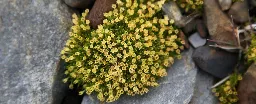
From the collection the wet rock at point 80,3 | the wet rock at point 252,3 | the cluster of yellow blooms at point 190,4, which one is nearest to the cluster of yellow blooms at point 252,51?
the wet rock at point 252,3

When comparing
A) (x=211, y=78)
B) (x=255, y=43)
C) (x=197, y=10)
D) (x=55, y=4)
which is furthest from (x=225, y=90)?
Result: (x=55, y=4)

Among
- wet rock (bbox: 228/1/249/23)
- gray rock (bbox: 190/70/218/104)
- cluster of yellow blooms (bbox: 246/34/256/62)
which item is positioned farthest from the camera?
gray rock (bbox: 190/70/218/104)

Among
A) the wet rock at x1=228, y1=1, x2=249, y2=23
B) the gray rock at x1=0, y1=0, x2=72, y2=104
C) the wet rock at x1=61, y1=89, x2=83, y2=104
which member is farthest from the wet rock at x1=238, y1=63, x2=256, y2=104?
the gray rock at x1=0, y1=0, x2=72, y2=104

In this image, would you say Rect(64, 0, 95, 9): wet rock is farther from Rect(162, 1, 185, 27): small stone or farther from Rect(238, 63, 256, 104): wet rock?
Rect(238, 63, 256, 104): wet rock

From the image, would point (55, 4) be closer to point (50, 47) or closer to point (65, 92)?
point (50, 47)

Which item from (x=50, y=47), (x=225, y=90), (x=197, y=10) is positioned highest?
(x=50, y=47)

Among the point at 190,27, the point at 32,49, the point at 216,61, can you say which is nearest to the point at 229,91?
the point at 216,61

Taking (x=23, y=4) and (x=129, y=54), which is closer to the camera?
(x=129, y=54)
